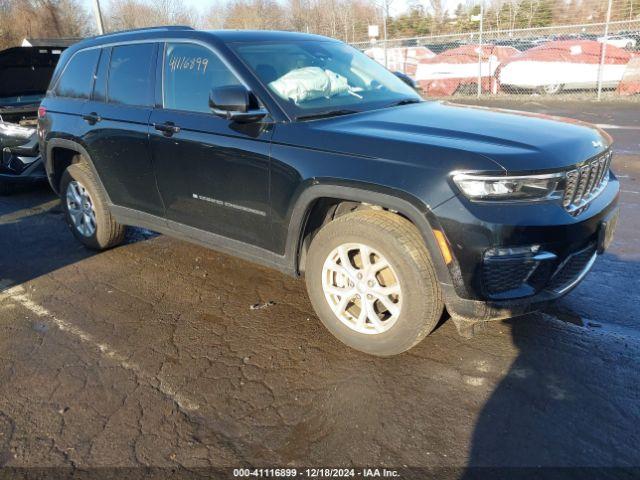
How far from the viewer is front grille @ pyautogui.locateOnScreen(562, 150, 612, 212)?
2779 mm

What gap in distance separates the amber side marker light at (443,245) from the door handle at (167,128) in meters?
2.05

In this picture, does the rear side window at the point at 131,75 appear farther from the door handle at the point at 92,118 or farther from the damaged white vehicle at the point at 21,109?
the damaged white vehicle at the point at 21,109

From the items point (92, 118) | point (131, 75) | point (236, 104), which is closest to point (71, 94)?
point (92, 118)

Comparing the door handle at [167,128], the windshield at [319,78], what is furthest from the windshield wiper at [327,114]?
the door handle at [167,128]

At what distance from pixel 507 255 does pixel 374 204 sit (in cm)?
73

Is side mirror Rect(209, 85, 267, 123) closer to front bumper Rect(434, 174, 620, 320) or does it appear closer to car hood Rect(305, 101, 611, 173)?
car hood Rect(305, 101, 611, 173)

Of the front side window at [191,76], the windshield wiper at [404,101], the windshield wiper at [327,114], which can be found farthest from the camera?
the windshield wiper at [404,101]

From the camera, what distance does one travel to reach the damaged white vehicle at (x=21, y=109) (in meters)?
7.02

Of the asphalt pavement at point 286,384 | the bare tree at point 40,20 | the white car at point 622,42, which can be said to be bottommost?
the asphalt pavement at point 286,384

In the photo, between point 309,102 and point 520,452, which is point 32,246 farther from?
point 520,452

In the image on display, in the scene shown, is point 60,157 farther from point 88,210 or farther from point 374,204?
point 374,204

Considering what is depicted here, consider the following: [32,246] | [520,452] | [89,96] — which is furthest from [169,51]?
[520,452]

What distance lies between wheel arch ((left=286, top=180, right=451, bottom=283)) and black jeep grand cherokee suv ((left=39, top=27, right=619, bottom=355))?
0.03 feet

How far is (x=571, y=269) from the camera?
293cm
